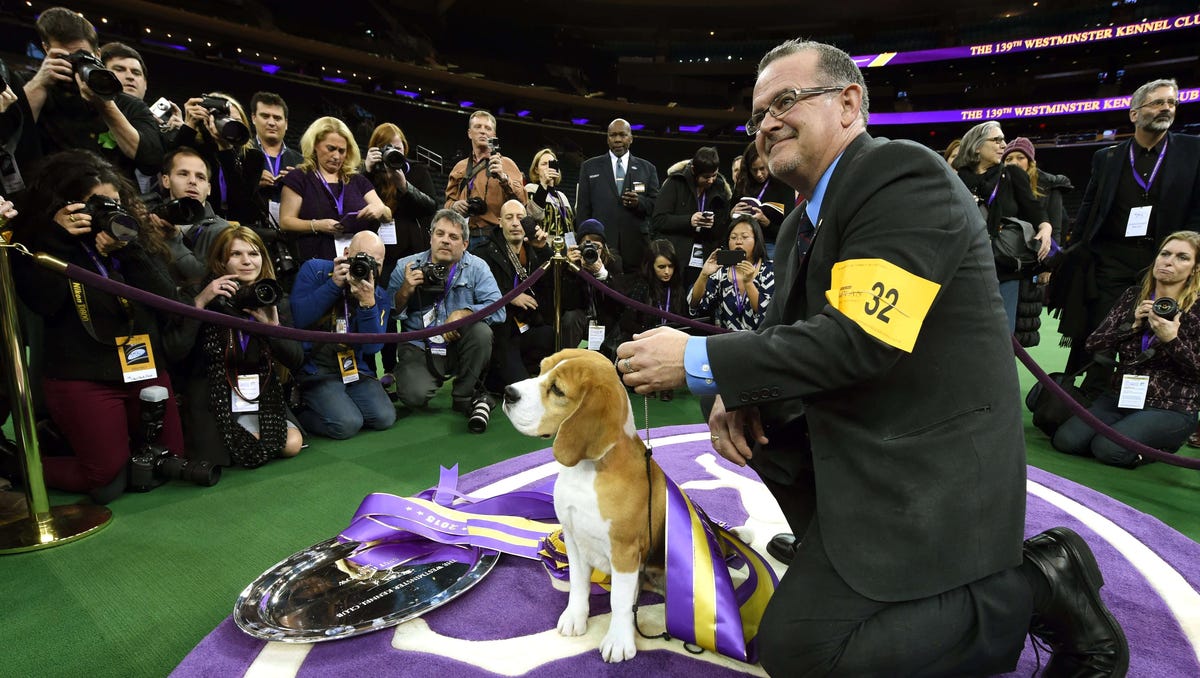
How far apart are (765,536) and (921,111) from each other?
28527 millimetres

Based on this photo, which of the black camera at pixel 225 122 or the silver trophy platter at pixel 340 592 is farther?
the black camera at pixel 225 122

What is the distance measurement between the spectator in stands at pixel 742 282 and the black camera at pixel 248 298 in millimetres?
3218

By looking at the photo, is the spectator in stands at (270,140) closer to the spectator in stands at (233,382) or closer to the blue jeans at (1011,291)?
the spectator in stands at (233,382)

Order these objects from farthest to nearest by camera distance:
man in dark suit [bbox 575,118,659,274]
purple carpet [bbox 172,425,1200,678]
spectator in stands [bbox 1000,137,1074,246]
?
man in dark suit [bbox 575,118,659,274], spectator in stands [bbox 1000,137,1074,246], purple carpet [bbox 172,425,1200,678]

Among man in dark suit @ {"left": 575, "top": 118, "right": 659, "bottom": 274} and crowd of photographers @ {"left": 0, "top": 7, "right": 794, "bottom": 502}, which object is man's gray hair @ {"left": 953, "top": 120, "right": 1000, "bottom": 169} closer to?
crowd of photographers @ {"left": 0, "top": 7, "right": 794, "bottom": 502}

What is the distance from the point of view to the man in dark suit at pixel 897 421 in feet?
4.25

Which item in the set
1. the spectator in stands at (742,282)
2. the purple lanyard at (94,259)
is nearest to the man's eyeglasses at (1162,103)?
the spectator in stands at (742,282)

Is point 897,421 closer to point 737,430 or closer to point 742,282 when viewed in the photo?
point 737,430

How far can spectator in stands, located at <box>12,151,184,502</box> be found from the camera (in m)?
2.68

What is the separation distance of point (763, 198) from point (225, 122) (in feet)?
14.6

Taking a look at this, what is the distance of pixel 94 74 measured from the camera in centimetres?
283

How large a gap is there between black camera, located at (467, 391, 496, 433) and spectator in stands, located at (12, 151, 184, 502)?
1843 mm

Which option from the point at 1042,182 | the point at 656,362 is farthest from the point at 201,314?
the point at 1042,182

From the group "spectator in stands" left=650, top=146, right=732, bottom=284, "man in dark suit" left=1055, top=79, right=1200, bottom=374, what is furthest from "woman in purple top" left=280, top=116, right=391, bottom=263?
"man in dark suit" left=1055, top=79, right=1200, bottom=374
